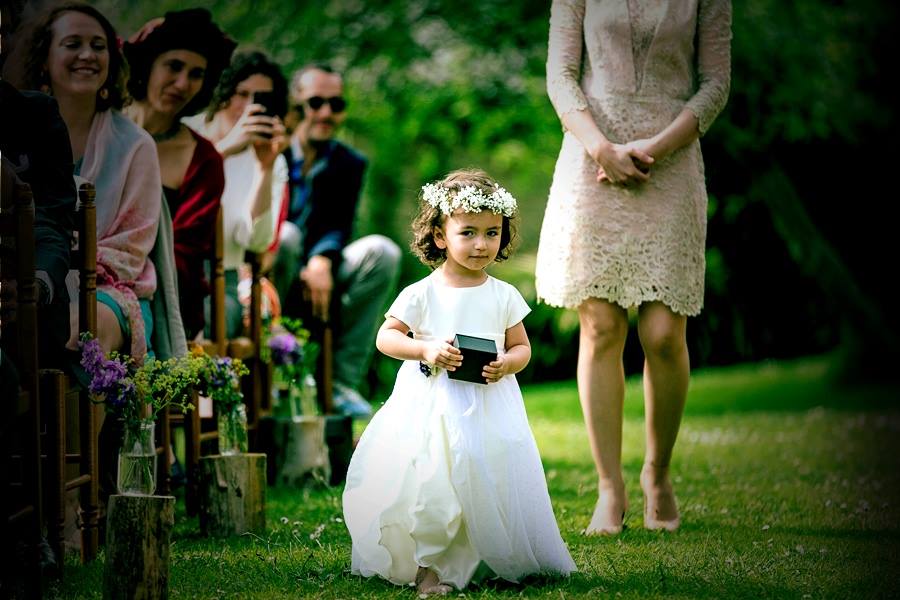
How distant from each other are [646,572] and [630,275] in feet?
3.80

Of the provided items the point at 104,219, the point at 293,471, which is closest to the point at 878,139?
the point at 293,471

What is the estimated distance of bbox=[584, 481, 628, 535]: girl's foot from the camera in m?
4.23

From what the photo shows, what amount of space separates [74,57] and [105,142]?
1.03 ft

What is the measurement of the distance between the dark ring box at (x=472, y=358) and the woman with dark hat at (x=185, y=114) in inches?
74.8

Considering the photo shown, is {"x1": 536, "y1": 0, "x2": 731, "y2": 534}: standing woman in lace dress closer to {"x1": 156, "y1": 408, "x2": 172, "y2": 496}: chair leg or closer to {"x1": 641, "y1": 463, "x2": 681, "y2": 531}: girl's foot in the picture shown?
{"x1": 641, "y1": 463, "x2": 681, "y2": 531}: girl's foot

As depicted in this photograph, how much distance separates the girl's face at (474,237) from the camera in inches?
140

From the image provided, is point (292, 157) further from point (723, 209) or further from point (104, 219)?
point (723, 209)

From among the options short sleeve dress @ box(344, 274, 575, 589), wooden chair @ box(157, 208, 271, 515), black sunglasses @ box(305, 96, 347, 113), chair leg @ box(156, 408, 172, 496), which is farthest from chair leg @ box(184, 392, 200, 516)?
black sunglasses @ box(305, 96, 347, 113)

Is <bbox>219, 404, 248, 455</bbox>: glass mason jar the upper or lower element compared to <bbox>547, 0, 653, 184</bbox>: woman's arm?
lower

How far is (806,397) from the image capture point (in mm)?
11945

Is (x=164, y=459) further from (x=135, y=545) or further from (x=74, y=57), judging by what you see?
(x=135, y=545)

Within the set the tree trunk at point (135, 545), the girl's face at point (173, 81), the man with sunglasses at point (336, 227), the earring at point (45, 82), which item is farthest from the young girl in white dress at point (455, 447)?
the man with sunglasses at point (336, 227)

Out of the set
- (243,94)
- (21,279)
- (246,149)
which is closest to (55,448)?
(21,279)

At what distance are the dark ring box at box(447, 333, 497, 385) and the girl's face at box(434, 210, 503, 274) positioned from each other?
0.27 metres
